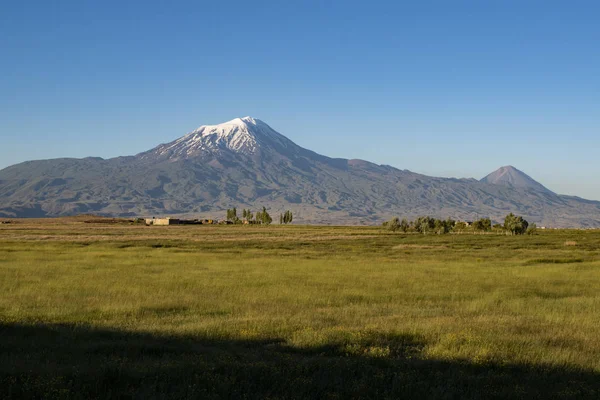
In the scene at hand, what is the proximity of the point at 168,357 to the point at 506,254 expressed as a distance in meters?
51.2

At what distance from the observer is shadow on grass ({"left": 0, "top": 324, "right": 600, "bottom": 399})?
34.8 ft

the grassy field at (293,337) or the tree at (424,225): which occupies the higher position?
the tree at (424,225)

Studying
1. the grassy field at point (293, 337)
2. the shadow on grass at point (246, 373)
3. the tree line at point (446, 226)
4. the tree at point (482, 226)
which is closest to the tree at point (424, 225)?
the tree line at point (446, 226)

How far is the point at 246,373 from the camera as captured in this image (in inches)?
455

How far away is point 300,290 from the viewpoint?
2714cm

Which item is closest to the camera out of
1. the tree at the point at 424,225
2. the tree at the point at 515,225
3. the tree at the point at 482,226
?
the tree at the point at 515,225

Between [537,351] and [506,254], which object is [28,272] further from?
[506,254]

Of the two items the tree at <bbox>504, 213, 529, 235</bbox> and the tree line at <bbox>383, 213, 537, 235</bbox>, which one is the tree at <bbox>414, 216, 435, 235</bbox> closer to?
the tree line at <bbox>383, 213, 537, 235</bbox>

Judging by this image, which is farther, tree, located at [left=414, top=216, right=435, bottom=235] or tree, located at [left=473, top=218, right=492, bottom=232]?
tree, located at [left=473, top=218, right=492, bottom=232]

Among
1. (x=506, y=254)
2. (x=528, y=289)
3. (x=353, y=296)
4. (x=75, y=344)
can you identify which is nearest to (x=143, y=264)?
(x=353, y=296)

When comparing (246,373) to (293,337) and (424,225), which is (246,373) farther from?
(424,225)

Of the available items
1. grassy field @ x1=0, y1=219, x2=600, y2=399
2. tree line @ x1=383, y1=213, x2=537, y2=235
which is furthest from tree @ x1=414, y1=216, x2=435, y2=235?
grassy field @ x1=0, y1=219, x2=600, y2=399

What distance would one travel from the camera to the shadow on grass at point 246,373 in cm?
1062

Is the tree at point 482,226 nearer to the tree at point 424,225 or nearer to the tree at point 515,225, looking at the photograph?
the tree at point 515,225
